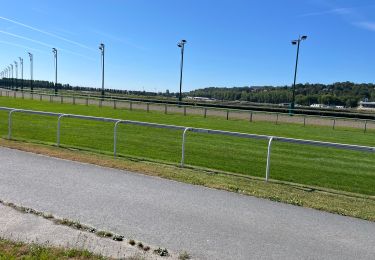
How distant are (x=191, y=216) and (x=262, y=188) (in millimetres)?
2432

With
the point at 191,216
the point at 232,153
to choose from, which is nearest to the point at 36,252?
the point at 191,216

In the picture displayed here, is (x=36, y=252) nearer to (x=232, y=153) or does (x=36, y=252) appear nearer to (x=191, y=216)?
(x=191, y=216)

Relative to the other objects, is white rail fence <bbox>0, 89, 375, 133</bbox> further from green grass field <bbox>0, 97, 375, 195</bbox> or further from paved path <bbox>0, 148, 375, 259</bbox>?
paved path <bbox>0, 148, 375, 259</bbox>

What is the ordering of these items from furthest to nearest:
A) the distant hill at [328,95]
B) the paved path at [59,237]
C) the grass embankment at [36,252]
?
the distant hill at [328,95] < the paved path at [59,237] < the grass embankment at [36,252]

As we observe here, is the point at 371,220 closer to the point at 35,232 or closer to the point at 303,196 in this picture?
the point at 303,196

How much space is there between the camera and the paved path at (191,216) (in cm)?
464

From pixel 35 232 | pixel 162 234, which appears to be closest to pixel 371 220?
pixel 162 234

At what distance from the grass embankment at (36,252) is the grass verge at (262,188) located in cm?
370

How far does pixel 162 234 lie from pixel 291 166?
7.56 metres

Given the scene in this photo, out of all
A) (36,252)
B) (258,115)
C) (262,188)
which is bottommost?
(258,115)

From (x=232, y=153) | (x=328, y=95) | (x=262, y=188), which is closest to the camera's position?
(x=262, y=188)

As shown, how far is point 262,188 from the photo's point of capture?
7.66 m

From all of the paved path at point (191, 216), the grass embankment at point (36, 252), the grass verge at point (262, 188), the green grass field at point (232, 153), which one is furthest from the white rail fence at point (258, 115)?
the grass embankment at point (36, 252)

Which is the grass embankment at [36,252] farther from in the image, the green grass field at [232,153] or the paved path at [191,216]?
the green grass field at [232,153]
